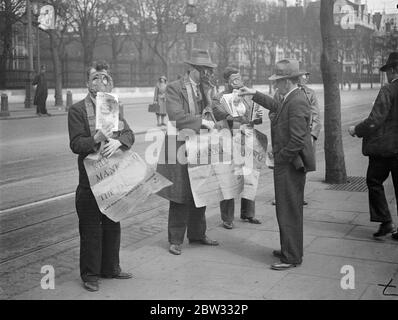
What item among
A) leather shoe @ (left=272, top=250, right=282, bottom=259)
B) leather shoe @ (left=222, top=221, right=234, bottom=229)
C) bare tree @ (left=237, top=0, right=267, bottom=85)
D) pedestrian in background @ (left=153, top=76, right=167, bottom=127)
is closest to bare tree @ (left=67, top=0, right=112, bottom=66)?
bare tree @ (left=237, top=0, right=267, bottom=85)

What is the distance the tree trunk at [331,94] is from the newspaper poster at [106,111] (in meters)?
5.49

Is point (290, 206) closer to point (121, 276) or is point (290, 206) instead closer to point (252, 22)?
point (121, 276)

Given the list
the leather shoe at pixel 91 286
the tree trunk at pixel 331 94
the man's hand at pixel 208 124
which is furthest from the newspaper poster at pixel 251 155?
the tree trunk at pixel 331 94

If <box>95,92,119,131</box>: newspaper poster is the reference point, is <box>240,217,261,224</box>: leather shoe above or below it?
below

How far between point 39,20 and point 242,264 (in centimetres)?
3114

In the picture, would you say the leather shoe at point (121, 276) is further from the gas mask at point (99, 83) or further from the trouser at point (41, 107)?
the trouser at point (41, 107)

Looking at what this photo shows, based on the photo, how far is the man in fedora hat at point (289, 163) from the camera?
5328 millimetres

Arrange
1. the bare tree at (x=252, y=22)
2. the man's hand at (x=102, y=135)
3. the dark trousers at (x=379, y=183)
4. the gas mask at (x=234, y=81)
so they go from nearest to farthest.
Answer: the man's hand at (x=102, y=135) → the dark trousers at (x=379, y=183) → the gas mask at (x=234, y=81) → the bare tree at (x=252, y=22)

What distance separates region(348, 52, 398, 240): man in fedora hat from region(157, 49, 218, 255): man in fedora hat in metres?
1.71

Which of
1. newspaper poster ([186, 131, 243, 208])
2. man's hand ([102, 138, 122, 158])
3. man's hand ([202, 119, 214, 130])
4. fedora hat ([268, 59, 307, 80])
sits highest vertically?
fedora hat ([268, 59, 307, 80])

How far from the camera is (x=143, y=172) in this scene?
5.00 meters

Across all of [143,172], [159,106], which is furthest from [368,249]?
[159,106]

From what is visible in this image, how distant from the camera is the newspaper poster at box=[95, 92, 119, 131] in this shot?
15.4 ft

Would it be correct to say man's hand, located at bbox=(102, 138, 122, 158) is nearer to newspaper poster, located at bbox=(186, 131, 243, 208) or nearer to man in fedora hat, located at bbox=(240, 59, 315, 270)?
newspaper poster, located at bbox=(186, 131, 243, 208)
